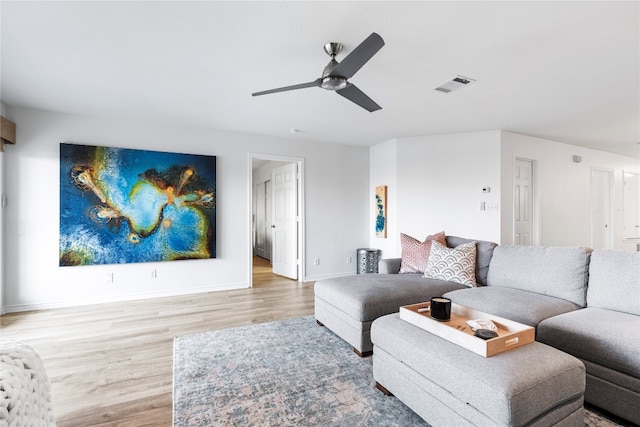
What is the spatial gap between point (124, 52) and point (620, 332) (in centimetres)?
378

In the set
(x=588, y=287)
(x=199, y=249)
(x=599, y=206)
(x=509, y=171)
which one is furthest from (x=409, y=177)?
(x=599, y=206)

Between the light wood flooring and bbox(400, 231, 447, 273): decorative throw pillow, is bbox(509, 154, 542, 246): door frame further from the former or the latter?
the light wood flooring

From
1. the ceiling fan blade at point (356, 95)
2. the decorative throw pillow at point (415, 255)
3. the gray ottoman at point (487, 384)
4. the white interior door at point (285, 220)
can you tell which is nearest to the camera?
the gray ottoman at point (487, 384)

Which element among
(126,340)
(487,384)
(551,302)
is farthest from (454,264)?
(126,340)

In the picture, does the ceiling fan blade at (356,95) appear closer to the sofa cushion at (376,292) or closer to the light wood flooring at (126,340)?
the sofa cushion at (376,292)

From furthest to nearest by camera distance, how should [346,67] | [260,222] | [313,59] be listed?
[260,222] < [313,59] < [346,67]

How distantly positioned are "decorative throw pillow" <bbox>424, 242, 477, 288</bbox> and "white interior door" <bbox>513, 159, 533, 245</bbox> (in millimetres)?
2284

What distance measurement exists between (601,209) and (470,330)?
700 cm

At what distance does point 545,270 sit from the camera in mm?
2537

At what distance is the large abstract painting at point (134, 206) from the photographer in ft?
12.0

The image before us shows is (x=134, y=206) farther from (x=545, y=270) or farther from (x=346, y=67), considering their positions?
(x=545, y=270)

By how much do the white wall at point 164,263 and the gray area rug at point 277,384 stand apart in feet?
5.86

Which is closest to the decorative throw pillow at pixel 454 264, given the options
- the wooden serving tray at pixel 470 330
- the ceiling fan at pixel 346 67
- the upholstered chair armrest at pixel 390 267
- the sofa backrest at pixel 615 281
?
the upholstered chair armrest at pixel 390 267

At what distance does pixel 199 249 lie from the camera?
428 centimetres
